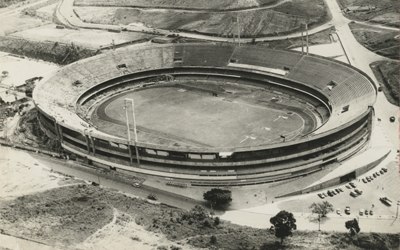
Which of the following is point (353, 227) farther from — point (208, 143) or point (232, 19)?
point (232, 19)

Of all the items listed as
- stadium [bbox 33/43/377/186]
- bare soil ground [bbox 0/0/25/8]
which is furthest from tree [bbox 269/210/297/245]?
bare soil ground [bbox 0/0/25/8]

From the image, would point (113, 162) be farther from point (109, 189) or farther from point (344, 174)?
point (344, 174)

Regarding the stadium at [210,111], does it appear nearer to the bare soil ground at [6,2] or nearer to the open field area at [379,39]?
the open field area at [379,39]

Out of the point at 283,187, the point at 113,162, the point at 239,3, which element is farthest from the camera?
the point at 239,3

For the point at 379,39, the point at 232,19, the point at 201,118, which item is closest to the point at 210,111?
the point at 201,118

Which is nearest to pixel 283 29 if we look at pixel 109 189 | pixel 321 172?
pixel 321 172

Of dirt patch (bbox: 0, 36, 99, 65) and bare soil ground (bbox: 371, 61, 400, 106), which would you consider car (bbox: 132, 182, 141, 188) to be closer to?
bare soil ground (bbox: 371, 61, 400, 106)
